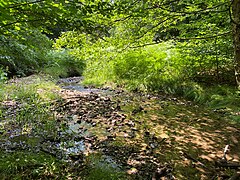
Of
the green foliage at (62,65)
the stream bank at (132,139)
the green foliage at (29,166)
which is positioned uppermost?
the green foliage at (62,65)

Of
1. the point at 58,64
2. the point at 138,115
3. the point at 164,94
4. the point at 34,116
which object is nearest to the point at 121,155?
the point at 138,115

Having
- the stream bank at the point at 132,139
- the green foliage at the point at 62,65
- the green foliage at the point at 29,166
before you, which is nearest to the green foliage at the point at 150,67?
the stream bank at the point at 132,139

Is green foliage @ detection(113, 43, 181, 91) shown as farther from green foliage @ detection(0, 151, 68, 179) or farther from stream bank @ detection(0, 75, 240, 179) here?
green foliage @ detection(0, 151, 68, 179)

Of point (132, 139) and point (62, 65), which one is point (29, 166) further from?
point (62, 65)

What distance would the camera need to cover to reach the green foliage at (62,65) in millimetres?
12941

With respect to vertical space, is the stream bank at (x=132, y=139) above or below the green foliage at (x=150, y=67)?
below

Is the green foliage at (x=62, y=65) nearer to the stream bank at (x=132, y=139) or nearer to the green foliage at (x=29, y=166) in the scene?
the stream bank at (x=132, y=139)

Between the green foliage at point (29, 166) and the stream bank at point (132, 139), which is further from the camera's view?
the stream bank at point (132, 139)

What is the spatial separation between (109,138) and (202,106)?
2804 millimetres

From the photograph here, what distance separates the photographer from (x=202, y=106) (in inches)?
206

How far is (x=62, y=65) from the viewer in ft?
47.2

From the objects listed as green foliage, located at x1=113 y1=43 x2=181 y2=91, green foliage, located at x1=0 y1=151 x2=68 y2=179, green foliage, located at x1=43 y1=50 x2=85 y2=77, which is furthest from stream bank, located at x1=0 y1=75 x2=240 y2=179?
green foliage, located at x1=43 y1=50 x2=85 y2=77

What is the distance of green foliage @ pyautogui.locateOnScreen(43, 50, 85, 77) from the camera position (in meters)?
12.9

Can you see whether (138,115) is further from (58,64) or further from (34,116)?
(58,64)
